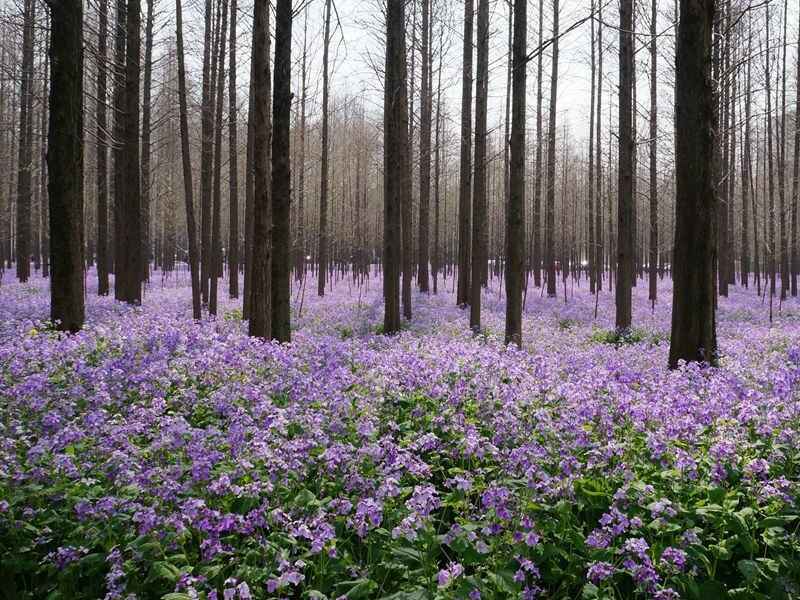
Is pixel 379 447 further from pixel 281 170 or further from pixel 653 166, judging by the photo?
pixel 653 166

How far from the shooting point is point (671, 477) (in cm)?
422

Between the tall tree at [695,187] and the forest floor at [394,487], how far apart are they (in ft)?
4.58

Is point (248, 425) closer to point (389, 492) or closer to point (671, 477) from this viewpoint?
point (389, 492)

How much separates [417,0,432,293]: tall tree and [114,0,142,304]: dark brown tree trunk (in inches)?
370

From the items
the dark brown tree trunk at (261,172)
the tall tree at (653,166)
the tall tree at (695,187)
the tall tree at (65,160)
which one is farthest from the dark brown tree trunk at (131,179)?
the tall tree at (653,166)

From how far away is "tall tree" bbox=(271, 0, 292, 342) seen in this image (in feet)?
32.4

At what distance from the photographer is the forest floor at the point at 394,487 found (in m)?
3.44

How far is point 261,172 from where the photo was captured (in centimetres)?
1048

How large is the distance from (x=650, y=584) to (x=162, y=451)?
3.30 meters

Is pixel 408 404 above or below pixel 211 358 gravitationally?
below

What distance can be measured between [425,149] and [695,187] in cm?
1519

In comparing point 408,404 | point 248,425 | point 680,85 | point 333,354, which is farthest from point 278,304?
point 680,85

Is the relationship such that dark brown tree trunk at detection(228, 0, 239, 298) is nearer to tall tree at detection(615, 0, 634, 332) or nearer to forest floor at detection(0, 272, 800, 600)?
tall tree at detection(615, 0, 634, 332)

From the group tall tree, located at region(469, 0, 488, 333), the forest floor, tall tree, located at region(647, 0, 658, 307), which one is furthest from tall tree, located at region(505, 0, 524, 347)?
tall tree, located at region(647, 0, 658, 307)
